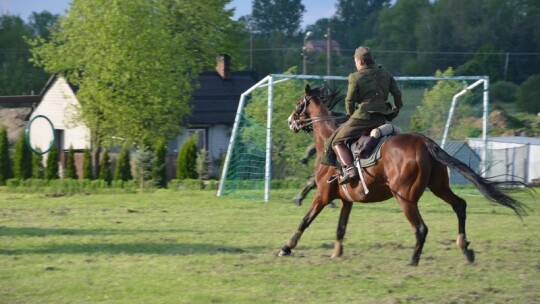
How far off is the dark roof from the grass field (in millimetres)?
25719

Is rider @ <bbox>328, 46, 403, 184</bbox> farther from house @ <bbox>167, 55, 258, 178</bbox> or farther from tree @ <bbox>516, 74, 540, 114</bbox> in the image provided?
tree @ <bbox>516, 74, 540, 114</bbox>

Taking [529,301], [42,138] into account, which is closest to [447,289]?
[529,301]

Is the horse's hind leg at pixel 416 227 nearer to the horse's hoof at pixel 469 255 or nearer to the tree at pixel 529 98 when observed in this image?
the horse's hoof at pixel 469 255

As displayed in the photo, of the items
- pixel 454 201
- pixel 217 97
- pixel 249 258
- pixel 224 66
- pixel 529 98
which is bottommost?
pixel 249 258

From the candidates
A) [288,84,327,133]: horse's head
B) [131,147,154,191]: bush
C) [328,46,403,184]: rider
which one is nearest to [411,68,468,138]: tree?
[131,147,154,191]: bush

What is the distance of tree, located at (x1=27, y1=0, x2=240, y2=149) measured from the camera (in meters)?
34.4

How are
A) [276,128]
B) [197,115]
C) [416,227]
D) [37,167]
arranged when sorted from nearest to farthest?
[416,227] < [276,128] < [37,167] < [197,115]

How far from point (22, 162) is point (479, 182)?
26963mm

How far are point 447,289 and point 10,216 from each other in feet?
36.4

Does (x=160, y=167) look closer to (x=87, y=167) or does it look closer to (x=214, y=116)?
(x=87, y=167)

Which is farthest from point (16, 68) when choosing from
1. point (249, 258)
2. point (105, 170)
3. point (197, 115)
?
point (249, 258)

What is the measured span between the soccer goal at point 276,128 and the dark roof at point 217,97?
59.1ft

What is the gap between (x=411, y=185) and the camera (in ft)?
38.1

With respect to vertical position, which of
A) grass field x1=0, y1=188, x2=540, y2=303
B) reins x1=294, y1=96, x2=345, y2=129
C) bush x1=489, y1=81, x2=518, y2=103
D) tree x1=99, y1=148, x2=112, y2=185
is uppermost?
bush x1=489, y1=81, x2=518, y2=103
